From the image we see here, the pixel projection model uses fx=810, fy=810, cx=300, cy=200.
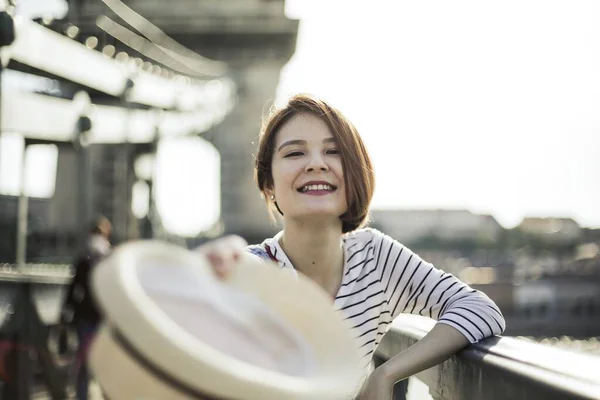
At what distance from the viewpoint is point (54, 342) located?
5.19m

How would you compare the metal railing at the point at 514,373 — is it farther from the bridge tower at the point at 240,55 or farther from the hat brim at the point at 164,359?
the bridge tower at the point at 240,55

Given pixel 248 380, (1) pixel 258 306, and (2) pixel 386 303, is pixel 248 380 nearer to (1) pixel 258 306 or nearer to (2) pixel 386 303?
(1) pixel 258 306

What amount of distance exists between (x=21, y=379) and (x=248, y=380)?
3203mm

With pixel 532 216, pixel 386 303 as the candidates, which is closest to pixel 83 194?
pixel 386 303

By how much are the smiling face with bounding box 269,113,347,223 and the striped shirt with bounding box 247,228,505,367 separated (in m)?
0.12

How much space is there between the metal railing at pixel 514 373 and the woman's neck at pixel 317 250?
0.21 metres

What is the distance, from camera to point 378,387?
1.09m

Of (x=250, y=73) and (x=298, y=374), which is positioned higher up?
(x=250, y=73)

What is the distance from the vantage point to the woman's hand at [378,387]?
1081mm

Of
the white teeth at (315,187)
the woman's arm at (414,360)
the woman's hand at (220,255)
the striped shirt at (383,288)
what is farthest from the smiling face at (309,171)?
the woman's hand at (220,255)

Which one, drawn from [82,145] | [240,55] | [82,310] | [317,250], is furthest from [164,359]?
[240,55]

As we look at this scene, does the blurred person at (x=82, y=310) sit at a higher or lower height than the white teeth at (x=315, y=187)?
lower

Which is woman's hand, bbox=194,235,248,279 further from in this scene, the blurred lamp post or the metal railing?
the blurred lamp post

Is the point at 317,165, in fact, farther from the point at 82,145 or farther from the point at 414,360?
the point at 82,145
